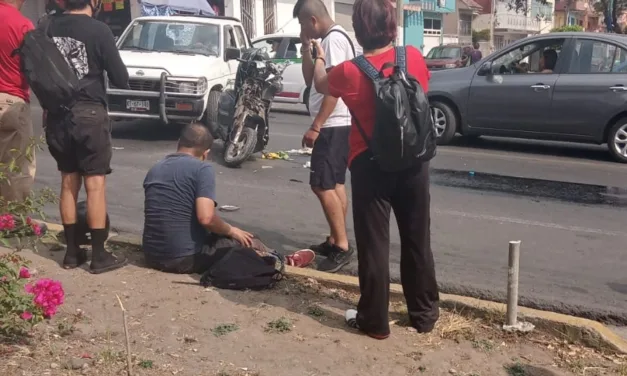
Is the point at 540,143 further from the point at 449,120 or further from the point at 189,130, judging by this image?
the point at 189,130

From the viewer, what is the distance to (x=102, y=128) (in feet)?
16.3

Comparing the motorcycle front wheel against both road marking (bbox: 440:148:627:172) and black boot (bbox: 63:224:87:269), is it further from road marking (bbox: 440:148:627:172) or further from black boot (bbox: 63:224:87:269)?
black boot (bbox: 63:224:87:269)

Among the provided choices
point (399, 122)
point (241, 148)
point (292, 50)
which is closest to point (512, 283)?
point (399, 122)

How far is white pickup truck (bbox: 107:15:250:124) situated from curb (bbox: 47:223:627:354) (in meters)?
6.50

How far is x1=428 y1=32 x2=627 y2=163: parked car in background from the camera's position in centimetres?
1052

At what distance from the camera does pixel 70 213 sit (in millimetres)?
5195

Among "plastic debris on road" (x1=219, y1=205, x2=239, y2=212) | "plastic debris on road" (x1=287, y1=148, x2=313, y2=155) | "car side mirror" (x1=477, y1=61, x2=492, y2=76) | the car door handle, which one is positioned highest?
"car side mirror" (x1=477, y1=61, x2=492, y2=76)

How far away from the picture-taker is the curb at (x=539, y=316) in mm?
4184

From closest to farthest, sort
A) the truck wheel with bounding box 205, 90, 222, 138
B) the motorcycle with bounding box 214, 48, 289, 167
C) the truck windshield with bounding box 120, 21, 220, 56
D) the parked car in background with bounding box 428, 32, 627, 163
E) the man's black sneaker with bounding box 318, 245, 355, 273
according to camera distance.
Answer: the man's black sneaker with bounding box 318, 245, 355, 273 < the motorcycle with bounding box 214, 48, 289, 167 < the parked car in background with bounding box 428, 32, 627, 163 < the truck wheel with bounding box 205, 90, 222, 138 < the truck windshield with bounding box 120, 21, 220, 56

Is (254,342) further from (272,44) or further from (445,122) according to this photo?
(272,44)

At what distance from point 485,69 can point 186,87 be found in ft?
14.9

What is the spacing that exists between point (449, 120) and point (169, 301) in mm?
7907

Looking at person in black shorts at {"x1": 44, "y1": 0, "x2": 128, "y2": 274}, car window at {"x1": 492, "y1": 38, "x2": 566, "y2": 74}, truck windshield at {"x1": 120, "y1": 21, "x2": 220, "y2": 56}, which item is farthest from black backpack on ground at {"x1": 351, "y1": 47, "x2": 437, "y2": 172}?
truck windshield at {"x1": 120, "y1": 21, "x2": 220, "y2": 56}

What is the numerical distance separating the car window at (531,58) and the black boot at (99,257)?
783 centimetres
